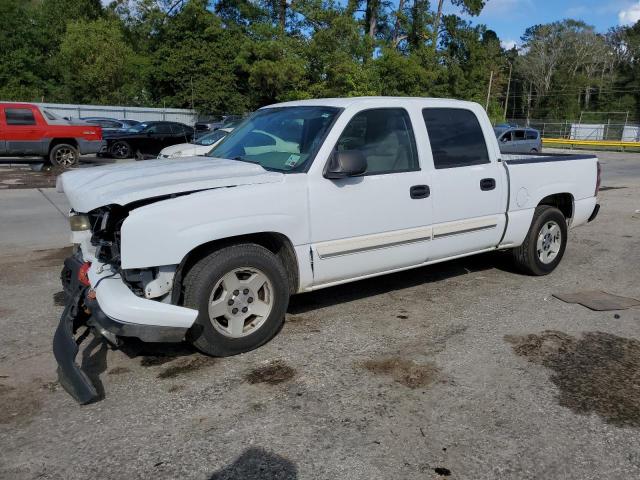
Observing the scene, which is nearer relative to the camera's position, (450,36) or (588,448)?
(588,448)

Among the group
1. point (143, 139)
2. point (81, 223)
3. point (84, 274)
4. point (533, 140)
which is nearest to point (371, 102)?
point (81, 223)

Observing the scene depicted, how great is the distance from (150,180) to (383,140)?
196cm

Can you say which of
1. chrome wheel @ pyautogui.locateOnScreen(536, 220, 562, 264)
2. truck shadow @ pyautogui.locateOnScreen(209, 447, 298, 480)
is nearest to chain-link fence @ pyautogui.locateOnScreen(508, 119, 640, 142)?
chrome wheel @ pyautogui.locateOnScreen(536, 220, 562, 264)

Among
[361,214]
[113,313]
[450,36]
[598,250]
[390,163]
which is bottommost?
[598,250]

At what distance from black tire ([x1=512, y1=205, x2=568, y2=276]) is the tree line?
28.6m

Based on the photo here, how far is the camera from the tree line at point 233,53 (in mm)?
35719

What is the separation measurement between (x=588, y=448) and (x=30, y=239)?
7482mm

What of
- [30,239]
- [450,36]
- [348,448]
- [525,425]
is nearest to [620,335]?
[525,425]

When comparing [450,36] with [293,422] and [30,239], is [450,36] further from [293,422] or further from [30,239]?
[293,422]

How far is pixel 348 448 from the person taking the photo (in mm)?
2979

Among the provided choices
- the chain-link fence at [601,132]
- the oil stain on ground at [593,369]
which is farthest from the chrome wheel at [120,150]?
the chain-link fence at [601,132]

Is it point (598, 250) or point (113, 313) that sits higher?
point (113, 313)

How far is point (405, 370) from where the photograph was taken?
3.89m

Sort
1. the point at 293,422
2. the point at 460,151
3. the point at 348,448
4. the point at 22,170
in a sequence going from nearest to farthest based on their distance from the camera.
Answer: the point at 348,448 < the point at 293,422 < the point at 460,151 < the point at 22,170
